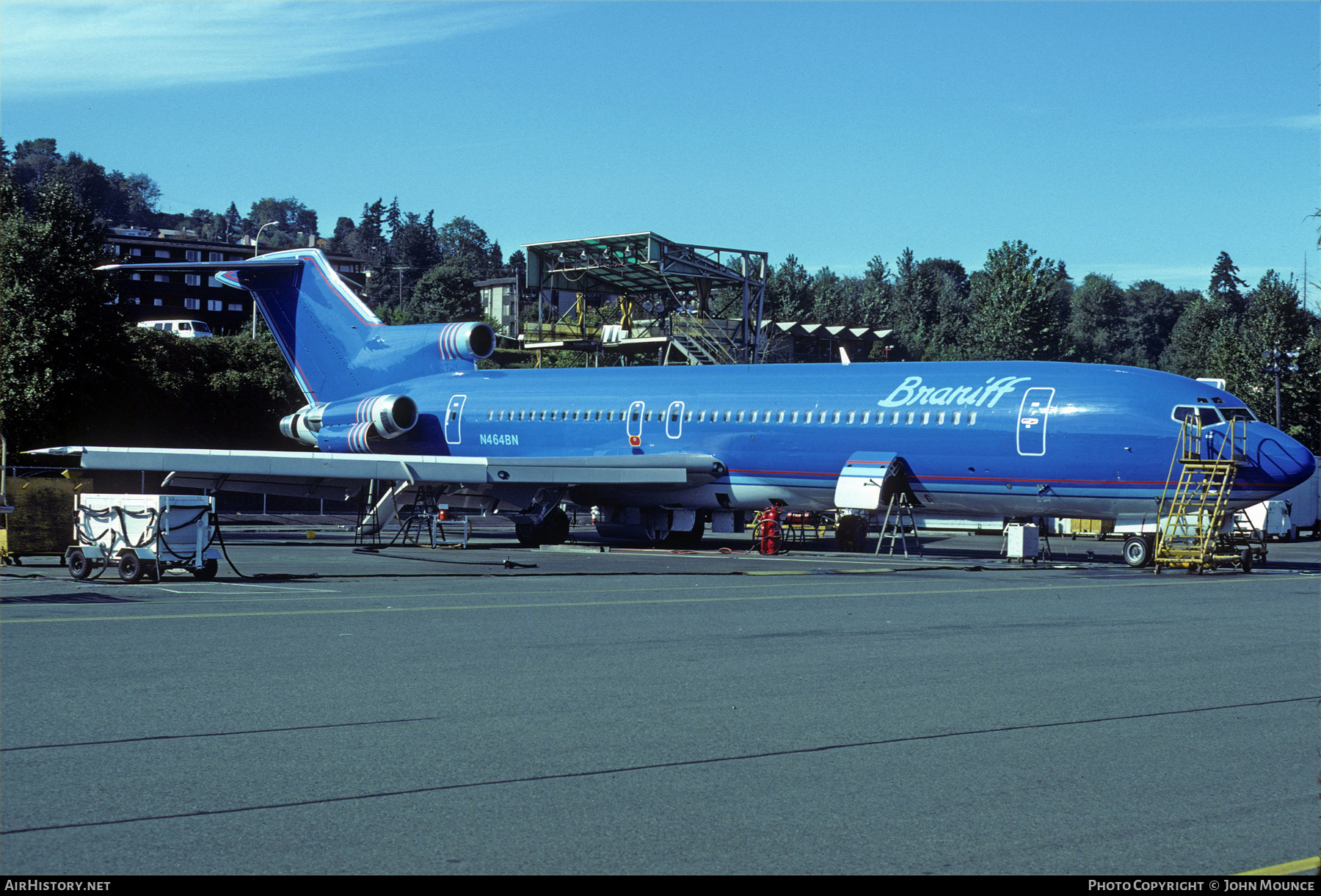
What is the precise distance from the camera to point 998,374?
2867 cm

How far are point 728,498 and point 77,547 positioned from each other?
15499 millimetres

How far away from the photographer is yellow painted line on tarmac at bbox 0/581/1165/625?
1538cm

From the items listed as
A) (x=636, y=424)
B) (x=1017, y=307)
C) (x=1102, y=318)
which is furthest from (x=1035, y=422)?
(x=1102, y=318)

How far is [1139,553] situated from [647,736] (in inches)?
810

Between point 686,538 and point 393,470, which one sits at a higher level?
point 393,470

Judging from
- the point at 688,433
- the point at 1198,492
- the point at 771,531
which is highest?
the point at 688,433

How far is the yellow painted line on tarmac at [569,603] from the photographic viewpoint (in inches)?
605

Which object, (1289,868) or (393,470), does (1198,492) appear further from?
(1289,868)

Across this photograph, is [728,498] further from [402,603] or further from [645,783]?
[645,783]

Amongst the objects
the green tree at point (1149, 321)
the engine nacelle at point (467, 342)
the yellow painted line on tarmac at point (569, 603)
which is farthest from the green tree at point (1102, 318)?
the yellow painted line on tarmac at point (569, 603)

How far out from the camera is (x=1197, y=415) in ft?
84.8

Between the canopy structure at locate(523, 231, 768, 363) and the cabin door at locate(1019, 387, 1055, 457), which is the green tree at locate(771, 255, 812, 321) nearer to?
the canopy structure at locate(523, 231, 768, 363)

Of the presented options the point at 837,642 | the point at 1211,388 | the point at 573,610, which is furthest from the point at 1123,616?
the point at 1211,388

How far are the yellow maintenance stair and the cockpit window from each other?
7 centimetres
